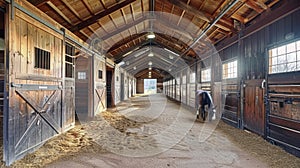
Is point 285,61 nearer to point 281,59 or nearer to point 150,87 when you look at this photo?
point 281,59

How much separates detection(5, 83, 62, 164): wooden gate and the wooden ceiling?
1613mm

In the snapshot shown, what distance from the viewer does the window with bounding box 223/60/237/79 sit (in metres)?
5.96

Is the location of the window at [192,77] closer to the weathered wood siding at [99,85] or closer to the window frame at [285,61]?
the weathered wood siding at [99,85]

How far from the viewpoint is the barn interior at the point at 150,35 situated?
313 cm

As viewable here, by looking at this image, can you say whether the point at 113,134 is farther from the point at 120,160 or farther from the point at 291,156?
the point at 291,156

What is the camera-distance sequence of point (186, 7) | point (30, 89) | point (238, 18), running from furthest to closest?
point (186, 7), point (238, 18), point (30, 89)

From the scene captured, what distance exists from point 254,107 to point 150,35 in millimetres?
4635

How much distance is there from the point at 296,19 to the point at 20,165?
481cm

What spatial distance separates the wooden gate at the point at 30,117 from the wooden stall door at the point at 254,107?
449 cm

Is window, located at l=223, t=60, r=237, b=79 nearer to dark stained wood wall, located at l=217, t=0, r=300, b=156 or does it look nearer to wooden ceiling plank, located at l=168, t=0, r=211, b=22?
dark stained wood wall, located at l=217, t=0, r=300, b=156

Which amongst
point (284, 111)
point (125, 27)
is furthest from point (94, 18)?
point (284, 111)

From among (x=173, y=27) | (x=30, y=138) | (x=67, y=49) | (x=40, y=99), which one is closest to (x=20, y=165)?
(x=30, y=138)

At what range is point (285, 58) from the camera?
3574mm

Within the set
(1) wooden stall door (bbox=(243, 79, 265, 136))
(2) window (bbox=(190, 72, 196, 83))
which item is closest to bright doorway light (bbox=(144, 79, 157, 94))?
(2) window (bbox=(190, 72, 196, 83))
